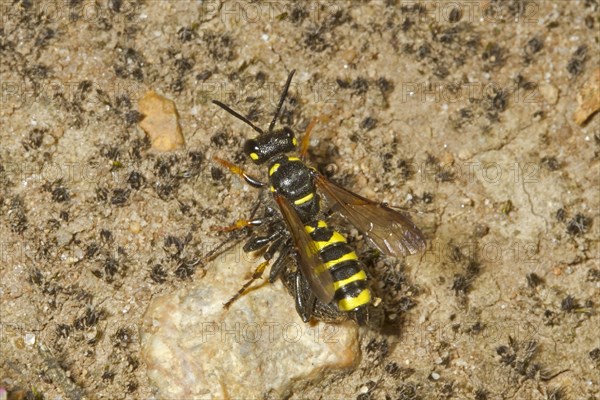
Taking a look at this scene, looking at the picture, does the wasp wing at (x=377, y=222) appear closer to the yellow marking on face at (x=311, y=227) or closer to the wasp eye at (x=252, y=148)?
the yellow marking on face at (x=311, y=227)

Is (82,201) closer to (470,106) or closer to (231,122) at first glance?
(231,122)

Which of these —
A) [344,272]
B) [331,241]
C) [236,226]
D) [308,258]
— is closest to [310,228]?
[331,241]

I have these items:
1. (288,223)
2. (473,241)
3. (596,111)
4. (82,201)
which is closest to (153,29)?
(82,201)

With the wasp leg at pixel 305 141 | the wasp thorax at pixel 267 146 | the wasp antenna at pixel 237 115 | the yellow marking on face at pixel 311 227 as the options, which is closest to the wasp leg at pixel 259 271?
the yellow marking on face at pixel 311 227

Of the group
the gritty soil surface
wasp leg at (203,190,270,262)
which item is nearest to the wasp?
wasp leg at (203,190,270,262)

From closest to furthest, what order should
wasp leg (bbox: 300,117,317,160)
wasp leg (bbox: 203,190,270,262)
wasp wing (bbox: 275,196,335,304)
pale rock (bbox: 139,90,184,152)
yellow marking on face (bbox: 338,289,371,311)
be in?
1. wasp wing (bbox: 275,196,335,304)
2. yellow marking on face (bbox: 338,289,371,311)
3. wasp leg (bbox: 203,190,270,262)
4. wasp leg (bbox: 300,117,317,160)
5. pale rock (bbox: 139,90,184,152)

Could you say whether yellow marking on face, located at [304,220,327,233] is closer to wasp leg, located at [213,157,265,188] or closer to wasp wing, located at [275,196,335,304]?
wasp wing, located at [275,196,335,304]

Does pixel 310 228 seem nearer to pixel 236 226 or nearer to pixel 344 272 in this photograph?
pixel 344 272
